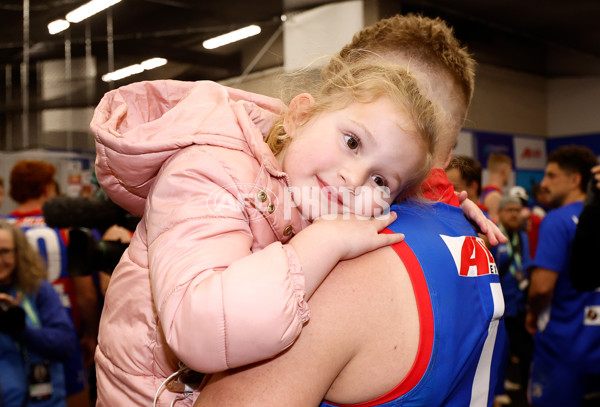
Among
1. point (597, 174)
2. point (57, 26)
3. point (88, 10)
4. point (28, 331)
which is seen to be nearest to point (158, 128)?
point (28, 331)

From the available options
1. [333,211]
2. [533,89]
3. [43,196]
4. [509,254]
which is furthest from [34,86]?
[533,89]

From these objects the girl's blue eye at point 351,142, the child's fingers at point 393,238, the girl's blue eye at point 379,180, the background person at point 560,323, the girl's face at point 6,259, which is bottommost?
the background person at point 560,323

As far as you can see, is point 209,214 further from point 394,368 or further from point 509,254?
point 509,254

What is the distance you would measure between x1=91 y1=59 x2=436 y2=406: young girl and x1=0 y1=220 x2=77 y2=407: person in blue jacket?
71.4 inches

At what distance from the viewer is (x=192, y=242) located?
2.51 feet

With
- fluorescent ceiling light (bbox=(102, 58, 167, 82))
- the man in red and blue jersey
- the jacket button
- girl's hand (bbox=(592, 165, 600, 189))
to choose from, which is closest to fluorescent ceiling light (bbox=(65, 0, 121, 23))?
fluorescent ceiling light (bbox=(102, 58, 167, 82))

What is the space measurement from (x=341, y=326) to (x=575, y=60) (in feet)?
33.4

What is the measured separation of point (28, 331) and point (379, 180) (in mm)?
2240

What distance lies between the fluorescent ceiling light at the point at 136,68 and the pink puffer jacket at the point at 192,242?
18.1ft

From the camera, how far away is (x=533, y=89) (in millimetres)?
9797

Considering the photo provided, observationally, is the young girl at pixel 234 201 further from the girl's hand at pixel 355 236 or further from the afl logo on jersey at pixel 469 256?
the afl logo on jersey at pixel 469 256

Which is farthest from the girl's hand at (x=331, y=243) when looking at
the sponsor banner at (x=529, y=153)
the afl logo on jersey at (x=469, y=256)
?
the sponsor banner at (x=529, y=153)

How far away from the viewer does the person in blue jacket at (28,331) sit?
2.52 meters

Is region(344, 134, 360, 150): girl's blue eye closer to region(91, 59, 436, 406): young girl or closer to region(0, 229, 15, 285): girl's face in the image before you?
region(91, 59, 436, 406): young girl
